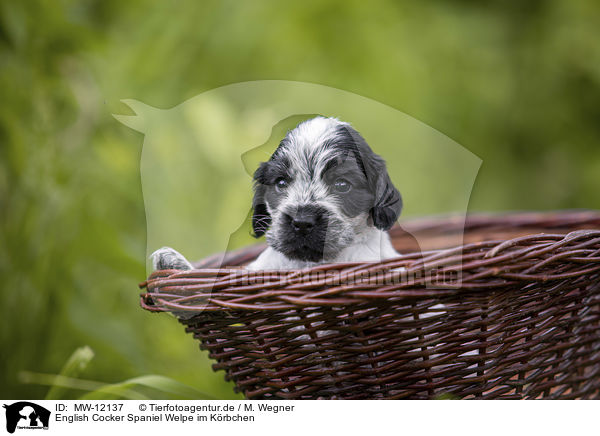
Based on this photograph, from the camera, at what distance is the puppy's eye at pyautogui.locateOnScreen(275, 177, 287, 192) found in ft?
3.07

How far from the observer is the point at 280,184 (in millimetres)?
939

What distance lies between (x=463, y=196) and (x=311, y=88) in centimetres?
34

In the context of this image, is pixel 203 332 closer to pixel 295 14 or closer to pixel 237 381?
pixel 237 381

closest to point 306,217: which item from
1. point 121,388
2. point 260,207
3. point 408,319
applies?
point 260,207

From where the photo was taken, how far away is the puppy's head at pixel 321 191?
3.01ft

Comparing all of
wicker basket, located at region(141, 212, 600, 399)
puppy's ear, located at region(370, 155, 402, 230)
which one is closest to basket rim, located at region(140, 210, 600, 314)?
wicker basket, located at region(141, 212, 600, 399)

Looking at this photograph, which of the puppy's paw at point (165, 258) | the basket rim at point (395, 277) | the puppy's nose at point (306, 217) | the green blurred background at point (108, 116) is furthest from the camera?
the green blurred background at point (108, 116)

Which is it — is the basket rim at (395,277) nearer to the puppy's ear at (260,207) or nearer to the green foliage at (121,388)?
the puppy's ear at (260,207)
